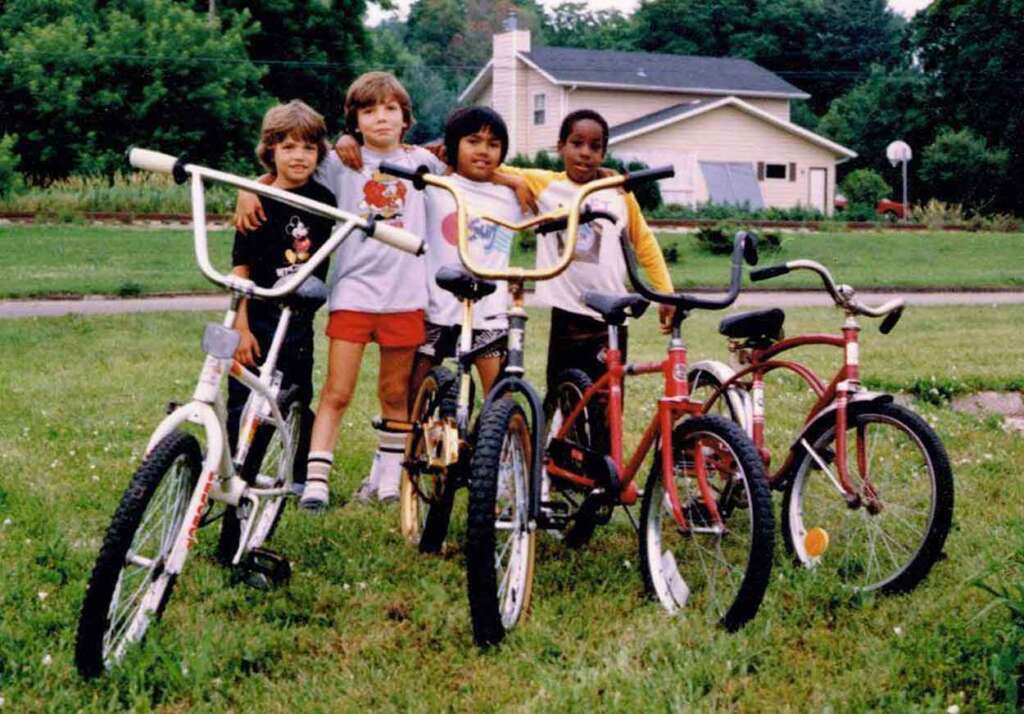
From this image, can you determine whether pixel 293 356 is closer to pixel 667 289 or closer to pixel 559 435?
pixel 559 435

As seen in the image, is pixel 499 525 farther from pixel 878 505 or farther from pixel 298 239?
pixel 298 239

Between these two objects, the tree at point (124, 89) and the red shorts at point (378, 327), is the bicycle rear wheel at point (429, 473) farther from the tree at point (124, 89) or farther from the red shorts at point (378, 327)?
the tree at point (124, 89)

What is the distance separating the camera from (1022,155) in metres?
44.0

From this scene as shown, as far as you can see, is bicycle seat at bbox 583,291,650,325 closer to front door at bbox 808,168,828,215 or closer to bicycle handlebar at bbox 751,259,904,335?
bicycle handlebar at bbox 751,259,904,335

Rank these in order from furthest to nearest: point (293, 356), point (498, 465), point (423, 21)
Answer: point (423, 21) → point (293, 356) → point (498, 465)

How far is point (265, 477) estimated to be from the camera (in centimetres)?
439

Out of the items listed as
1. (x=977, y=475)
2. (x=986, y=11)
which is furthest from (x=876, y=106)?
(x=977, y=475)

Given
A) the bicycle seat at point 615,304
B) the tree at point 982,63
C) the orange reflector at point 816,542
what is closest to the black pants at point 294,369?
the bicycle seat at point 615,304

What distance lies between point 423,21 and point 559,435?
89.1m

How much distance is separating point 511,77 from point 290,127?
39.7 meters

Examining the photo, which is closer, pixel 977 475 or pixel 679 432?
pixel 679 432

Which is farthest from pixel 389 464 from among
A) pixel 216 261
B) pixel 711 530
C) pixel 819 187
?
pixel 819 187

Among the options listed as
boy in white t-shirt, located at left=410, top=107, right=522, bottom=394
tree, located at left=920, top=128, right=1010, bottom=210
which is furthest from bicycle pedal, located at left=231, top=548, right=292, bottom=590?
tree, located at left=920, top=128, right=1010, bottom=210

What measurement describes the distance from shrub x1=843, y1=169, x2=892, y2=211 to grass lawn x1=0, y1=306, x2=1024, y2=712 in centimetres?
3871
